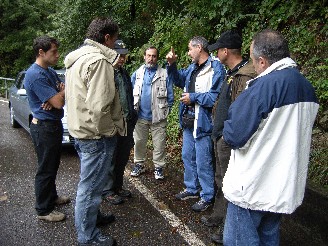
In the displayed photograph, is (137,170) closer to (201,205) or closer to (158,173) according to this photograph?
(158,173)

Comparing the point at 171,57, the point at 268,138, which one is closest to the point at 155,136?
the point at 171,57

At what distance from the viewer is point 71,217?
14.7 feet

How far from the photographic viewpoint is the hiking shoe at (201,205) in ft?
15.2

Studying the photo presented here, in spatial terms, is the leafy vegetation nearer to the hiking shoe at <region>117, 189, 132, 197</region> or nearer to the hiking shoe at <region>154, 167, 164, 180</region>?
the hiking shoe at <region>154, 167, 164, 180</region>

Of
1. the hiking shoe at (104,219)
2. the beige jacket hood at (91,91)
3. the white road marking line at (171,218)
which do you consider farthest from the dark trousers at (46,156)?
the white road marking line at (171,218)

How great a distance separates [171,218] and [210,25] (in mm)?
5409

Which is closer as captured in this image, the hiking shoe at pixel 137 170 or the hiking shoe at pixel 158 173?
the hiking shoe at pixel 158 173

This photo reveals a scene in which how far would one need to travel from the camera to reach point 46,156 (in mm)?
4273

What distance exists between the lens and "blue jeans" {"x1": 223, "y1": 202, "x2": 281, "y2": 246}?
2.63 meters

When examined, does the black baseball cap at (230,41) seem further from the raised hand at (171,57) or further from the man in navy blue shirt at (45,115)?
the man in navy blue shirt at (45,115)

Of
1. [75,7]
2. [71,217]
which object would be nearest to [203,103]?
[71,217]

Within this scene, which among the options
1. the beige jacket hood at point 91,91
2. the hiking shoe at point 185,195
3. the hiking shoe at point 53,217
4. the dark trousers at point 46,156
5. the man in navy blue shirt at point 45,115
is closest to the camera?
the beige jacket hood at point 91,91

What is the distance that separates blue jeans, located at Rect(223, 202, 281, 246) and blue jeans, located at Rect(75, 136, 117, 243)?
137 centimetres

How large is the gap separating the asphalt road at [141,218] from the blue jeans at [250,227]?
45.9 inches
